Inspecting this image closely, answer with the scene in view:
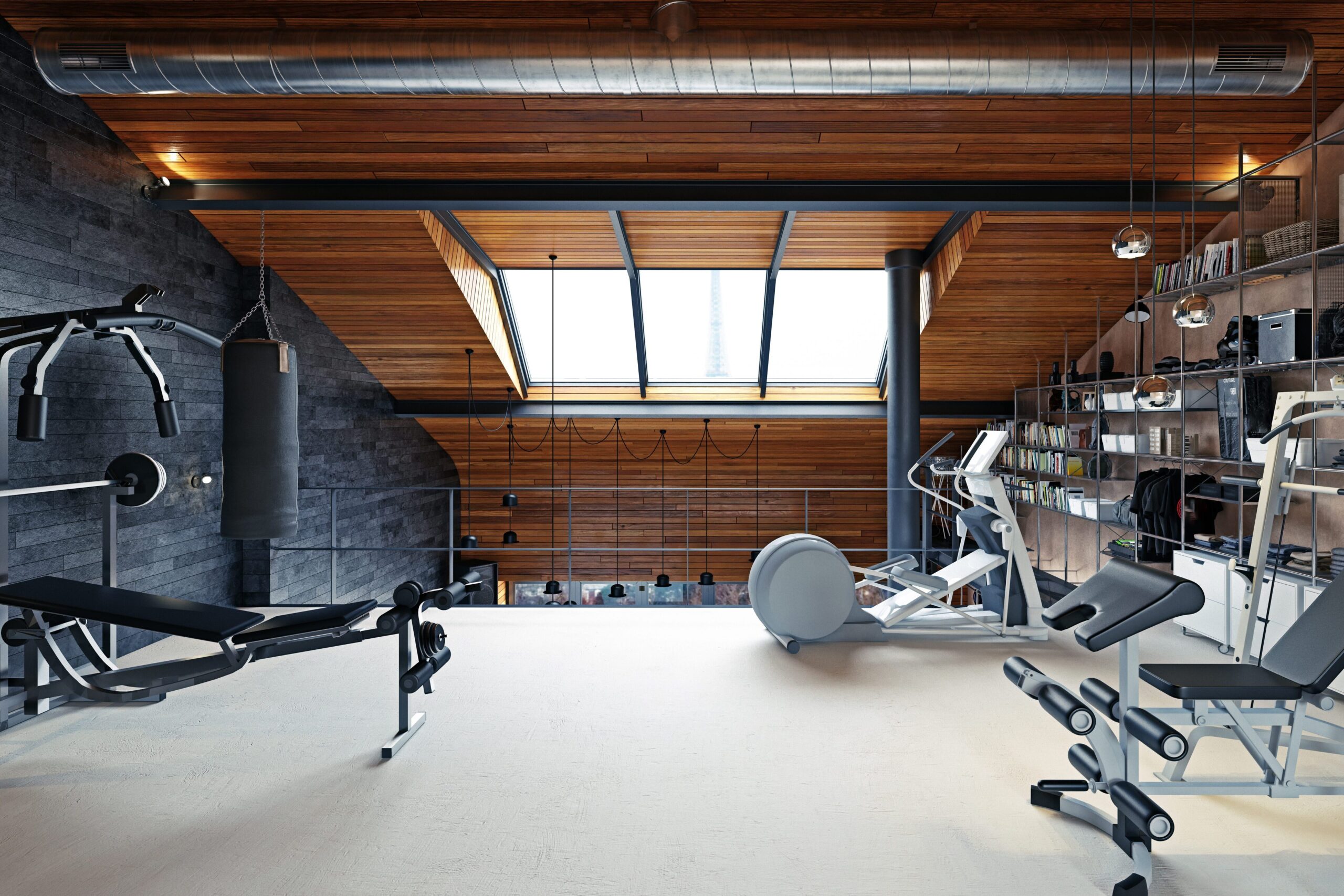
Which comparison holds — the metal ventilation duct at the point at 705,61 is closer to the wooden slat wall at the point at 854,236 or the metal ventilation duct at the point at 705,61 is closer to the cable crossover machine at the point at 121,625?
the cable crossover machine at the point at 121,625

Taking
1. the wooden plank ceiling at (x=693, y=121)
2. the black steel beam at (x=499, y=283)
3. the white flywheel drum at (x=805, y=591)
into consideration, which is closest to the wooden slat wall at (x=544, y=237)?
the black steel beam at (x=499, y=283)

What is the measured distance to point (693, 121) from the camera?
14.6 feet

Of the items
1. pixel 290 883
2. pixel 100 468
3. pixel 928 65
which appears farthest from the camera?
pixel 100 468

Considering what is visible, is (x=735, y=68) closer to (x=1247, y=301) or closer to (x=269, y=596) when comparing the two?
(x=1247, y=301)

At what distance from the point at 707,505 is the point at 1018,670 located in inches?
297

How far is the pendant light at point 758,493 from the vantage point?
356 inches

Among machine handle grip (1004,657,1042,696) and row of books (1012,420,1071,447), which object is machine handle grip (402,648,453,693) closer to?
machine handle grip (1004,657,1042,696)

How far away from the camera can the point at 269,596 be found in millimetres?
5766

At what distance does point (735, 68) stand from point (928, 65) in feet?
2.74

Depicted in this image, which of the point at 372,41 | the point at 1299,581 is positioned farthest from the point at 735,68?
the point at 1299,581

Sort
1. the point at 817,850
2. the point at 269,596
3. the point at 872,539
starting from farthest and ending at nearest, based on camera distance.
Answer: the point at 872,539, the point at 269,596, the point at 817,850

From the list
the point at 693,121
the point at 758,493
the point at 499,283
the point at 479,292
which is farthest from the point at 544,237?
the point at 758,493

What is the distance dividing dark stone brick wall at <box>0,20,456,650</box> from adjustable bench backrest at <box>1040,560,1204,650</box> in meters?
4.66

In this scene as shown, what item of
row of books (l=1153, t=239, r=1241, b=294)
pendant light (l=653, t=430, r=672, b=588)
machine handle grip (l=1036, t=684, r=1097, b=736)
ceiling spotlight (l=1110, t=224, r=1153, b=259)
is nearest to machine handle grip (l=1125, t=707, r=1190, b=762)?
machine handle grip (l=1036, t=684, r=1097, b=736)
